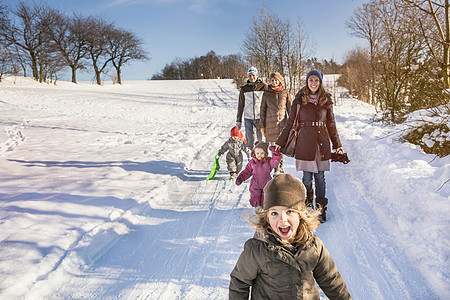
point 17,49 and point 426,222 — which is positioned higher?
point 17,49

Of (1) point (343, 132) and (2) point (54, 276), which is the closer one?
(2) point (54, 276)

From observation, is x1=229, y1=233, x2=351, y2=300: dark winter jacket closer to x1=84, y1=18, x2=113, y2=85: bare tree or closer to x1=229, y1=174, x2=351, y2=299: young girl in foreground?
x1=229, y1=174, x2=351, y2=299: young girl in foreground

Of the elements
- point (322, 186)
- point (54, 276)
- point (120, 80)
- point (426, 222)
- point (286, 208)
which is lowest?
point (54, 276)

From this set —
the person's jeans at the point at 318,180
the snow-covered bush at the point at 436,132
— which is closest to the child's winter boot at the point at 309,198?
the person's jeans at the point at 318,180

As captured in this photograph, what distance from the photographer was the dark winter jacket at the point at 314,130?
309 cm

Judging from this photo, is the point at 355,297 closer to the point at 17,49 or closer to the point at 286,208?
the point at 286,208

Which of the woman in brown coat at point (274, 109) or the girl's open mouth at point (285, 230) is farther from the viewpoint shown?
the woman in brown coat at point (274, 109)

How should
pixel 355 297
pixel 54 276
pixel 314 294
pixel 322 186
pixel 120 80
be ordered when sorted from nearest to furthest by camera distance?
pixel 314 294
pixel 355 297
pixel 54 276
pixel 322 186
pixel 120 80

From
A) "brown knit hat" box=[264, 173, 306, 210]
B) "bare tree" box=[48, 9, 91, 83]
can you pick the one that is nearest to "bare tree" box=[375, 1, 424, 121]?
"brown knit hat" box=[264, 173, 306, 210]

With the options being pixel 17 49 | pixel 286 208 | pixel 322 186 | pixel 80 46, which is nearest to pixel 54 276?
pixel 286 208

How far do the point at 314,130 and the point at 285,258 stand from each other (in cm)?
199

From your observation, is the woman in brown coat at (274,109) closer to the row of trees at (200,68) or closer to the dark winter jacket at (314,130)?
the dark winter jacket at (314,130)

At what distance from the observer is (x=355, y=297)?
7.12 ft

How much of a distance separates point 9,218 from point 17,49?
29997mm
